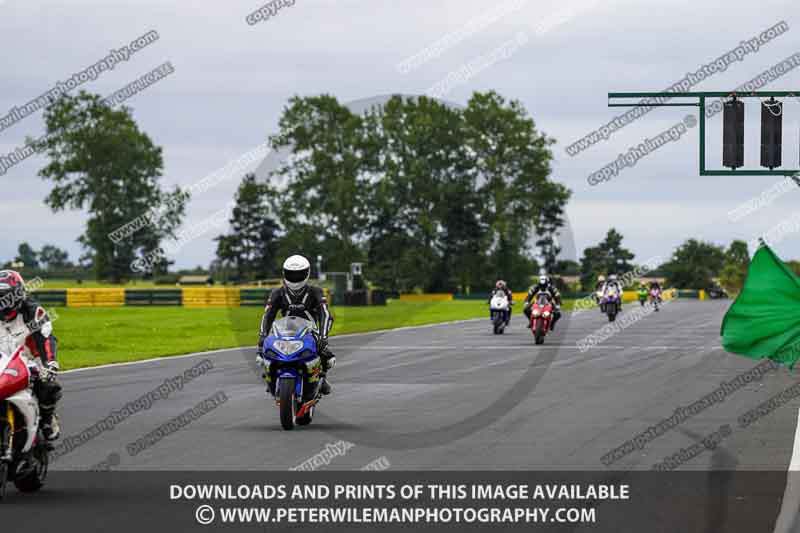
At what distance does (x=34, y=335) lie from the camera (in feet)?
31.2

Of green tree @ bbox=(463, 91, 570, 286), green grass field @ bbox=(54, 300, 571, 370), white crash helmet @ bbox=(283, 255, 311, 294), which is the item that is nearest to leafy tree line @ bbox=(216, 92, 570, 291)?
green tree @ bbox=(463, 91, 570, 286)

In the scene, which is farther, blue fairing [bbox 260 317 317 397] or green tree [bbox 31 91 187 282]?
green tree [bbox 31 91 187 282]

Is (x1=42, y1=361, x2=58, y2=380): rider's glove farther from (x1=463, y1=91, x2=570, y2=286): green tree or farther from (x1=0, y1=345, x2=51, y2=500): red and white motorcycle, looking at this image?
(x1=463, y1=91, x2=570, y2=286): green tree

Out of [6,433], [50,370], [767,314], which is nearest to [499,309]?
[767,314]

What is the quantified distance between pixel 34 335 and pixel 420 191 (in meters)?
92.5

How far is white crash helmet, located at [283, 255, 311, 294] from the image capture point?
1378 centimetres

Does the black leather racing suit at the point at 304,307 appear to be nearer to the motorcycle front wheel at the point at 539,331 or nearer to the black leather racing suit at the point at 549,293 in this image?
the black leather racing suit at the point at 549,293

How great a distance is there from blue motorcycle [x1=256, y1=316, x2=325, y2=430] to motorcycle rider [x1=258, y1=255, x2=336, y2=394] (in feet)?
0.59

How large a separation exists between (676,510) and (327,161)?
8796 cm

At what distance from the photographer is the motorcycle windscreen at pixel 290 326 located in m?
13.4

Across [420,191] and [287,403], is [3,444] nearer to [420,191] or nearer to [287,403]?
[287,403]

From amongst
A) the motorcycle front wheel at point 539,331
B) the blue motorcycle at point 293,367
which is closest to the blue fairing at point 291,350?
the blue motorcycle at point 293,367

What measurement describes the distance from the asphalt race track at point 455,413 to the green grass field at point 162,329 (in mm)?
2712

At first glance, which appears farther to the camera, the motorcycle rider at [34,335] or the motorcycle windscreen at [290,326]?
the motorcycle windscreen at [290,326]
